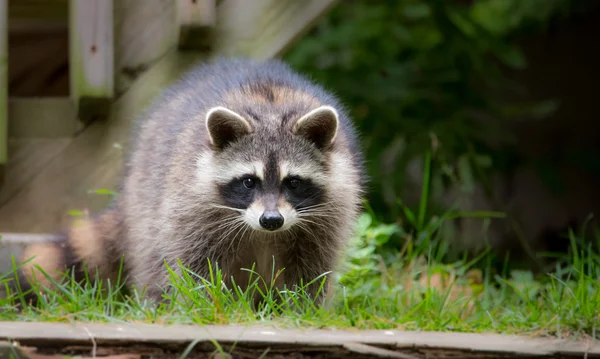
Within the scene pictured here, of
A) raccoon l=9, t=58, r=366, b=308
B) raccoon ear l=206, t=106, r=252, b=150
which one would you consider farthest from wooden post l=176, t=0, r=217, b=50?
raccoon ear l=206, t=106, r=252, b=150

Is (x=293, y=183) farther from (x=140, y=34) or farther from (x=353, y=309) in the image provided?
(x=140, y=34)

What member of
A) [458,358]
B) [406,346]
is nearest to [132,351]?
[406,346]

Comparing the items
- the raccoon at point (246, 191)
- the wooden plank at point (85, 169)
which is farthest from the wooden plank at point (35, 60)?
the raccoon at point (246, 191)

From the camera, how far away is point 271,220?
363 centimetres

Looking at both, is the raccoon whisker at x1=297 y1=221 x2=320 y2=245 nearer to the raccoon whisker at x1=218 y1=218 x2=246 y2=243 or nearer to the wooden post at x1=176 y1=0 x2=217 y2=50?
the raccoon whisker at x1=218 y1=218 x2=246 y2=243

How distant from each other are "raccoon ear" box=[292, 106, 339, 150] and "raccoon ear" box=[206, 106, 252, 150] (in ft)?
0.77

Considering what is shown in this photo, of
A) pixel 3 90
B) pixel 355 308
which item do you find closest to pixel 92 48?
pixel 3 90

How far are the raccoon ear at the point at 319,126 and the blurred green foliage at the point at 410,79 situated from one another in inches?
61.5

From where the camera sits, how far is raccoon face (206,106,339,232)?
12.5ft

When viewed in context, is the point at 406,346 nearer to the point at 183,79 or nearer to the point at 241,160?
the point at 241,160

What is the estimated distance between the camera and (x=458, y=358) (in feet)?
9.12

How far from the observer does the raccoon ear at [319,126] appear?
12.5ft

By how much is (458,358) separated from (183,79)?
90.1 inches

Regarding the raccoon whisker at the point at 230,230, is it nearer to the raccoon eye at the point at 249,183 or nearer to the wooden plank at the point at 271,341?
the raccoon eye at the point at 249,183
